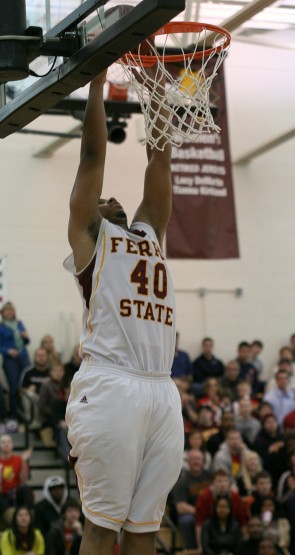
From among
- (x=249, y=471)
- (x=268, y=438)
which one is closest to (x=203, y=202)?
(x=268, y=438)

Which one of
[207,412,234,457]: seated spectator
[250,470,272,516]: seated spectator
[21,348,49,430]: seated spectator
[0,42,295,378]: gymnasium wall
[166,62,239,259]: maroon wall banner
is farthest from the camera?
[0,42,295,378]: gymnasium wall

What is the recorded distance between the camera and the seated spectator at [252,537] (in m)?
11.6

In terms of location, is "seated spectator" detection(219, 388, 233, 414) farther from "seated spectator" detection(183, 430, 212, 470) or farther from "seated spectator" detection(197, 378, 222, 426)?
"seated spectator" detection(183, 430, 212, 470)

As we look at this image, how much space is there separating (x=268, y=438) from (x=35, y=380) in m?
3.66

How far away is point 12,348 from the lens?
15484mm

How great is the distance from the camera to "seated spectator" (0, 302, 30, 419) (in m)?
15.3

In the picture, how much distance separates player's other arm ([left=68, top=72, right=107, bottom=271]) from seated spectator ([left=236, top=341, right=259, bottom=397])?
470 inches

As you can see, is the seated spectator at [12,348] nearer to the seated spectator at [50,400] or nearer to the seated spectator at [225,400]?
the seated spectator at [50,400]

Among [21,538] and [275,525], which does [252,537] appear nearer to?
[275,525]

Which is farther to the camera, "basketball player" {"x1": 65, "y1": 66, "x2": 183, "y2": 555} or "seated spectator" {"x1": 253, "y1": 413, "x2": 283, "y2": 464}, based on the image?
"seated spectator" {"x1": 253, "y1": 413, "x2": 283, "y2": 464}

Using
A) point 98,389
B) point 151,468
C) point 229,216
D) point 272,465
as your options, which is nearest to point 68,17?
point 98,389

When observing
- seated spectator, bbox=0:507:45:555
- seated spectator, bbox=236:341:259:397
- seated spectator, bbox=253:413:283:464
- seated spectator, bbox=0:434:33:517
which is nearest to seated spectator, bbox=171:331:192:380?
seated spectator, bbox=236:341:259:397

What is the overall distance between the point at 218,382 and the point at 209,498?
404cm

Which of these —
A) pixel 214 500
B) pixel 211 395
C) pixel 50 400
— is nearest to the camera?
pixel 214 500
